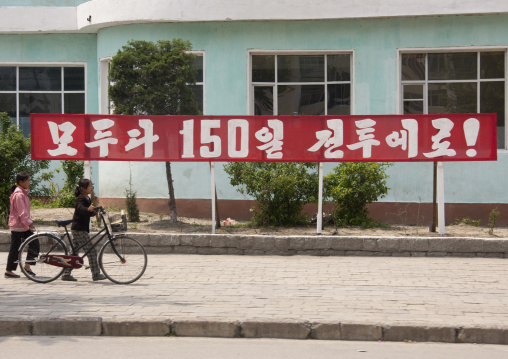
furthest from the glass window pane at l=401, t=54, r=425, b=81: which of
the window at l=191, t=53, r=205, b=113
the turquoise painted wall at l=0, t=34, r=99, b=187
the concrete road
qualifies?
the concrete road

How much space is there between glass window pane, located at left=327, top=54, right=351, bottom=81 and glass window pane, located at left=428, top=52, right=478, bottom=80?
1.87 m

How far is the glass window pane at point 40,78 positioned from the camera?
61.2 ft

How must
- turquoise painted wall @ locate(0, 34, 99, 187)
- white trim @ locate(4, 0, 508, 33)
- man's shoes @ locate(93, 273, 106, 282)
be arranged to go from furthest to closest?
turquoise painted wall @ locate(0, 34, 99, 187) → white trim @ locate(4, 0, 508, 33) → man's shoes @ locate(93, 273, 106, 282)

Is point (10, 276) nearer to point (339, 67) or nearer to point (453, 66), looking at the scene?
point (339, 67)

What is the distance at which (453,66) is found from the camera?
16047mm

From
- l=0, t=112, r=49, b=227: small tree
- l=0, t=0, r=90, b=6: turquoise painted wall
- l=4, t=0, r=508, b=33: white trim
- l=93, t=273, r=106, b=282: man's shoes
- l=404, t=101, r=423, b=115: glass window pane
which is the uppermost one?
l=0, t=0, r=90, b=6: turquoise painted wall

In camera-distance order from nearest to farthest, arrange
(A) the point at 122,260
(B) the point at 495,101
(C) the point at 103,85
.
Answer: (A) the point at 122,260, (B) the point at 495,101, (C) the point at 103,85

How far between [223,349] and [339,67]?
10601mm

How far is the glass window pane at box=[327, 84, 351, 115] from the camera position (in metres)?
16.4

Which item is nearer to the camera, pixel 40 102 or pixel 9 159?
pixel 9 159

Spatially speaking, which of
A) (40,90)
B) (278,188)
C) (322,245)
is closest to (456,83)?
(278,188)

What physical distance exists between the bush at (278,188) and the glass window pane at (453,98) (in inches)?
151

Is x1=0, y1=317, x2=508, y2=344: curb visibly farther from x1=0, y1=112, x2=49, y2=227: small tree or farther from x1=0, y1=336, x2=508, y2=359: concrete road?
x1=0, y1=112, x2=49, y2=227: small tree

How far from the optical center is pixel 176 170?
16.3m
